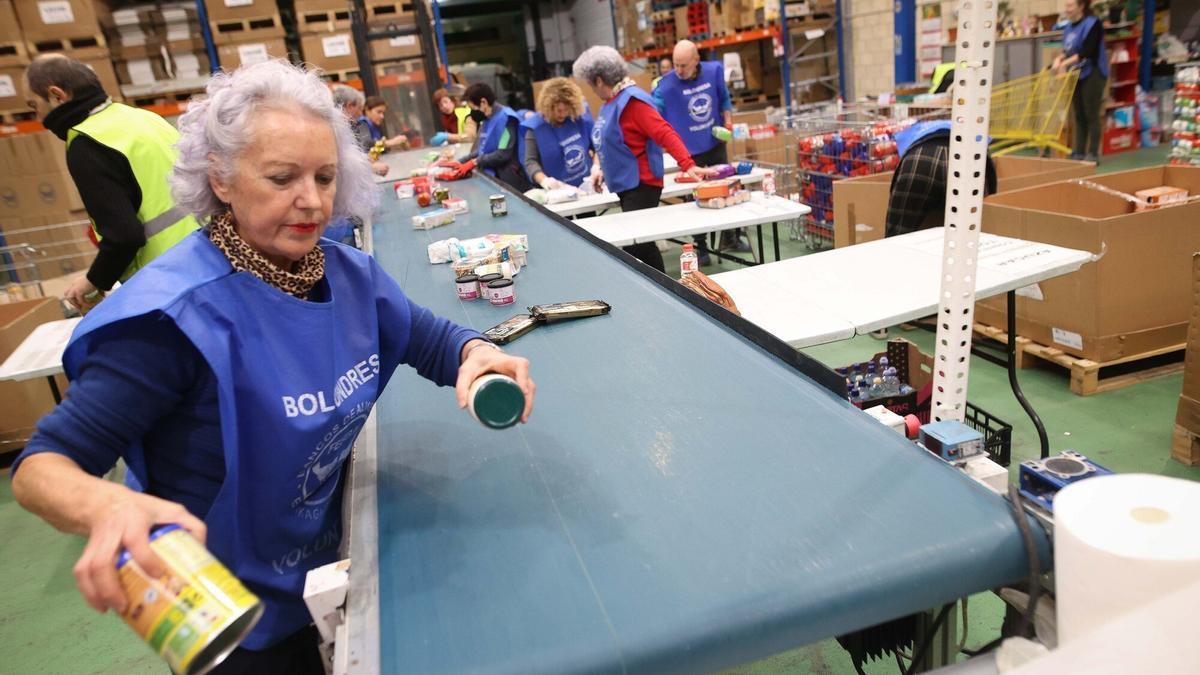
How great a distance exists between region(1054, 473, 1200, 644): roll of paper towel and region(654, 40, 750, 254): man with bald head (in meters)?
5.46

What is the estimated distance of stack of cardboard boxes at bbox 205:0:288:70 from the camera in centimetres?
770

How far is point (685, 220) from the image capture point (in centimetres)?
413

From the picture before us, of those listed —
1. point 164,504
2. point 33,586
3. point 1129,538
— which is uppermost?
point 164,504

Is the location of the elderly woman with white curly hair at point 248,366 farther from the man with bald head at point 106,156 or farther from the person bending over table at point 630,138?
the person bending over table at point 630,138

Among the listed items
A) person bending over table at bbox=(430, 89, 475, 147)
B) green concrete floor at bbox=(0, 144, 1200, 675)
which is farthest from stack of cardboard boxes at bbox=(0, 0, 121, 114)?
green concrete floor at bbox=(0, 144, 1200, 675)

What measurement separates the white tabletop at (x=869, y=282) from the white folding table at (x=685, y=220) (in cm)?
84

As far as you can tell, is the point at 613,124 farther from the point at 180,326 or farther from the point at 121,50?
the point at 121,50

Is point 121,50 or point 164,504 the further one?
point 121,50

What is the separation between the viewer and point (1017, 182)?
4.77 metres

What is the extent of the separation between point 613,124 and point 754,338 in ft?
10.8


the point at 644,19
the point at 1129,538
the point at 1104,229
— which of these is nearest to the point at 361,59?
the point at 644,19

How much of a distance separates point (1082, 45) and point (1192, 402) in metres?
6.47

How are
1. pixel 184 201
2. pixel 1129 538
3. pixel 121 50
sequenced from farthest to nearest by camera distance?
1. pixel 121 50
2. pixel 184 201
3. pixel 1129 538

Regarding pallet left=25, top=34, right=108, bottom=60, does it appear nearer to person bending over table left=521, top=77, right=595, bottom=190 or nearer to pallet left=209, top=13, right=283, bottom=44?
pallet left=209, top=13, right=283, bottom=44
